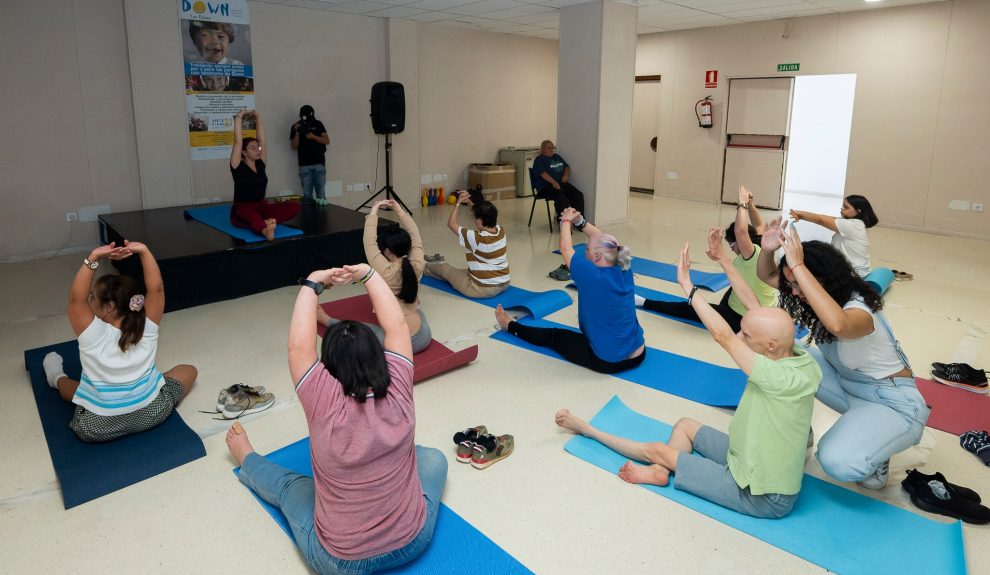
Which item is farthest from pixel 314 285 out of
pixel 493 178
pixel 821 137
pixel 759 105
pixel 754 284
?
pixel 821 137

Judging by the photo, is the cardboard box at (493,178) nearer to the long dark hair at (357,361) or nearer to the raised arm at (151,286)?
the raised arm at (151,286)

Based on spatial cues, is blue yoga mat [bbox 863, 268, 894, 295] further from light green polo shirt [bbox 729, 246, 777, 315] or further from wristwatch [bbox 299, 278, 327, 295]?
wristwatch [bbox 299, 278, 327, 295]

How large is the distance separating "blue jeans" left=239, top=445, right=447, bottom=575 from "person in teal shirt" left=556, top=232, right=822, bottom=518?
877mm

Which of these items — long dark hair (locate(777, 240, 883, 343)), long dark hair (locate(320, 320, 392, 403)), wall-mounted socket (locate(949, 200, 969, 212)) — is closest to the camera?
long dark hair (locate(320, 320, 392, 403))

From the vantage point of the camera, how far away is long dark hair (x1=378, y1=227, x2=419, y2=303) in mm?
3678

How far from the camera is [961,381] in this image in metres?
3.61

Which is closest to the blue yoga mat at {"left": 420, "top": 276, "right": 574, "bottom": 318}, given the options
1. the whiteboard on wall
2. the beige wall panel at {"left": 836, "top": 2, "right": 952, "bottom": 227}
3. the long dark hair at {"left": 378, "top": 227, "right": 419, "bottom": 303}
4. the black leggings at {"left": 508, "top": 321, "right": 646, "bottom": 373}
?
the black leggings at {"left": 508, "top": 321, "right": 646, "bottom": 373}

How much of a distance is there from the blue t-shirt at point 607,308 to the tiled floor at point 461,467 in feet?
0.63

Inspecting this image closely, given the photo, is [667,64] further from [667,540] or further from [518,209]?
[667,540]

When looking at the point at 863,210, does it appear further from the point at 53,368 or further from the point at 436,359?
the point at 53,368

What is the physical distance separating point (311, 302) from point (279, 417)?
147 cm

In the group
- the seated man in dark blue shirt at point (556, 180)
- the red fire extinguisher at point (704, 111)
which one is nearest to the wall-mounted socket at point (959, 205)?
the red fire extinguisher at point (704, 111)

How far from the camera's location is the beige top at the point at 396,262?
3.75m

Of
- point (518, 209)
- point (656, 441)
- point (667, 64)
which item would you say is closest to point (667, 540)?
point (656, 441)
